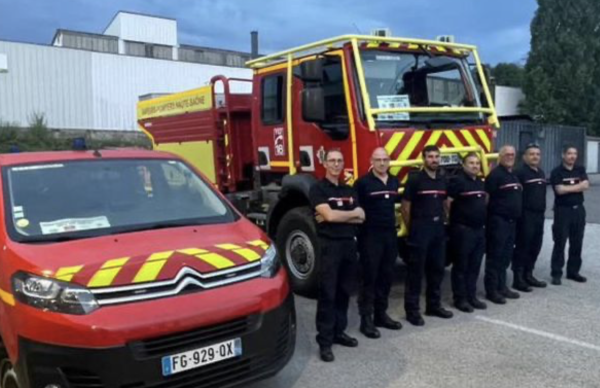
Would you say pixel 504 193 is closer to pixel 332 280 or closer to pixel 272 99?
pixel 332 280

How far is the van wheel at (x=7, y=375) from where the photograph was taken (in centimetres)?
356

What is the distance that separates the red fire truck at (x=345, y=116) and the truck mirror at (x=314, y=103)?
1cm

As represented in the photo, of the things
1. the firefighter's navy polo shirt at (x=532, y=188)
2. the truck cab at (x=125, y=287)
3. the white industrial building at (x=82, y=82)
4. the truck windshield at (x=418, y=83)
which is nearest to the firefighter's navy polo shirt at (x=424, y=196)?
the truck windshield at (x=418, y=83)

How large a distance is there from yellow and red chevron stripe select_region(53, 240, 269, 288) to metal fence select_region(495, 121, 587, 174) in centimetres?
2144

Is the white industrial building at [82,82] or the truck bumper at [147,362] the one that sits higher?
the white industrial building at [82,82]

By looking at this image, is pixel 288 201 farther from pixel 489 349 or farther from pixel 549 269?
pixel 549 269

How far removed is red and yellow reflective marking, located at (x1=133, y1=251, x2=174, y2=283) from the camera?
10.8ft

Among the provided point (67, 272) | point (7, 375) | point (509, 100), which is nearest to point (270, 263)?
point (67, 272)

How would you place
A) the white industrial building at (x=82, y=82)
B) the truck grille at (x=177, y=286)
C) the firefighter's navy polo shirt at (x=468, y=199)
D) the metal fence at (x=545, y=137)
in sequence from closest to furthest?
the truck grille at (x=177, y=286)
the firefighter's navy polo shirt at (x=468, y=199)
the metal fence at (x=545, y=137)
the white industrial building at (x=82, y=82)

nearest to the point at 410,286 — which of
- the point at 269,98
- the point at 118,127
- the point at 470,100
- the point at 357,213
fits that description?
the point at 357,213

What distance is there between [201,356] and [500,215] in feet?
13.4

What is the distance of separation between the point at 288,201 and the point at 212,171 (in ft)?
5.55

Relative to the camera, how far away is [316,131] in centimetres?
626

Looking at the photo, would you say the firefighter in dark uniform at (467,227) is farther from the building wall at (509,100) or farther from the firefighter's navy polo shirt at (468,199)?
the building wall at (509,100)
